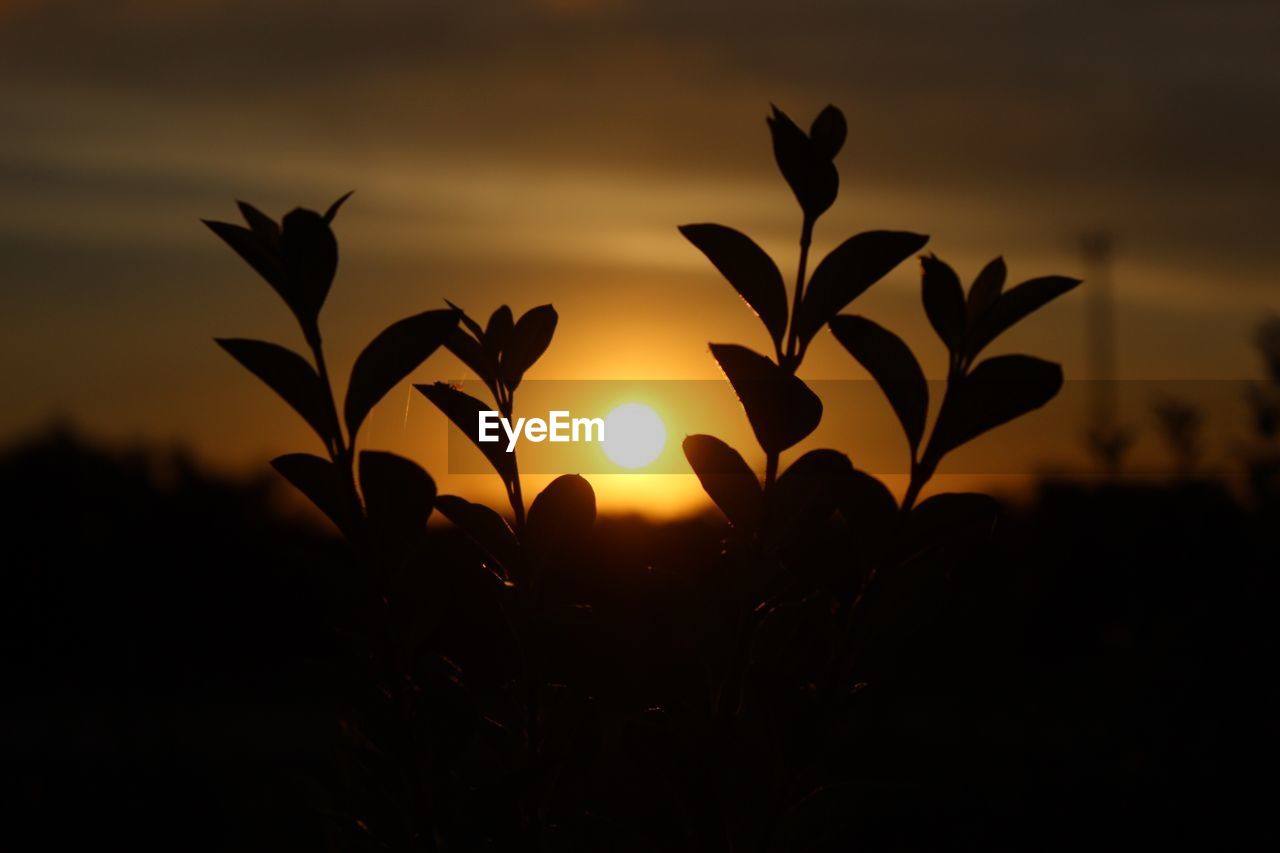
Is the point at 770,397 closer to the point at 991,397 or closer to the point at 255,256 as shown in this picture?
the point at 991,397

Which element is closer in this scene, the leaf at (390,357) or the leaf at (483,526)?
the leaf at (390,357)

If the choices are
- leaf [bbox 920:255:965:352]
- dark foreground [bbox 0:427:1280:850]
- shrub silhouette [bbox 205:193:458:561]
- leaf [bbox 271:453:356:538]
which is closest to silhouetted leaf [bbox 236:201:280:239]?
shrub silhouette [bbox 205:193:458:561]

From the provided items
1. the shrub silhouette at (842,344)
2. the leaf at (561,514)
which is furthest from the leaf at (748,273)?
the leaf at (561,514)

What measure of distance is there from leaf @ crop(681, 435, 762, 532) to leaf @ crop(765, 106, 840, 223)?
0.18 metres

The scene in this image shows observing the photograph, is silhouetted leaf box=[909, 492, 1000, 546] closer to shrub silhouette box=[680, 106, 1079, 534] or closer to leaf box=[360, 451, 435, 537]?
shrub silhouette box=[680, 106, 1079, 534]

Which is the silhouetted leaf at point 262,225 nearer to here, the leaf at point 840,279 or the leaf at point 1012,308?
the leaf at point 840,279

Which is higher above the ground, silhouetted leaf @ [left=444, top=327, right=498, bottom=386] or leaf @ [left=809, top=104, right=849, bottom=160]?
leaf @ [left=809, top=104, right=849, bottom=160]

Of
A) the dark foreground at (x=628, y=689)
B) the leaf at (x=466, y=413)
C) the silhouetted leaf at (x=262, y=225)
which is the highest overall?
the silhouetted leaf at (x=262, y=225)

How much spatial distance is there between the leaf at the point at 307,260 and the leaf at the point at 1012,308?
1.48ft

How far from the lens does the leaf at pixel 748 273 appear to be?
0.88 metres

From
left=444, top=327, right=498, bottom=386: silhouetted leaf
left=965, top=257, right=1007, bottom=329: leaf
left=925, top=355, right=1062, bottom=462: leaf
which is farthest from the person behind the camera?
left=444, top=327, right=498, bottom=386: silhouetted leaf

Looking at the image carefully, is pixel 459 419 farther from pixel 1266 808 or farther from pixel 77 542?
pixel 77 542

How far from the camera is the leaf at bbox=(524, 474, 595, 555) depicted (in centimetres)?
97

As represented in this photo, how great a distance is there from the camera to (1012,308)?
2.88 ft
